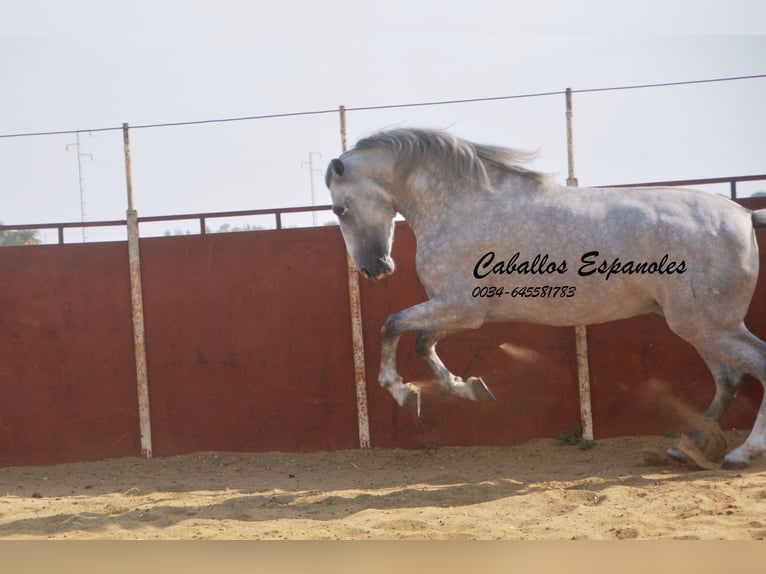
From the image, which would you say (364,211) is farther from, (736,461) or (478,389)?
(736,461)

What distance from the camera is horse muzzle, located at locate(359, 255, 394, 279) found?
633 centimetres

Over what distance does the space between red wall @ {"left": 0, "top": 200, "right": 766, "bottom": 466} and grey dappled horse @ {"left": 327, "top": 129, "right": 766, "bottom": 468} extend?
1.18m

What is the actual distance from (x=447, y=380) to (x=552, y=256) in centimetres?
104

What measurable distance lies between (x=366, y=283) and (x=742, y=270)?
286 centimetres

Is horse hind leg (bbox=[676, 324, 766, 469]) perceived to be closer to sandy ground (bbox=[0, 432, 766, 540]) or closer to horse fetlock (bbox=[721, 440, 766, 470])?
horse fetlock (bbox=[721, 440, 766, 470])

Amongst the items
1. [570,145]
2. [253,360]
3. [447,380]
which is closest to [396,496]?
[447,380]

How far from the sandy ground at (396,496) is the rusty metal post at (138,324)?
0.86ft

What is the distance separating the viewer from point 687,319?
6027 mm

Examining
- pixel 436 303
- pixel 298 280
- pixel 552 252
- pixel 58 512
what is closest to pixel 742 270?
pixel 552 252

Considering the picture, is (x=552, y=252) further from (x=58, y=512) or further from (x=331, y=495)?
(x=58, y=512)

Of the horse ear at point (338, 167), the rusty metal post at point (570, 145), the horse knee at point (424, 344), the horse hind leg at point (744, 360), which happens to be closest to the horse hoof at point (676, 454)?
the horse hind leg at point (744, 360)

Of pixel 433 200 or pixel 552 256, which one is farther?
pixel 433 200

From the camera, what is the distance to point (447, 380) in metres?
6.10

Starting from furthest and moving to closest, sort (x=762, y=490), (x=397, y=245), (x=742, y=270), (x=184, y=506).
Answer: (x=397, y=245) < (x=742, y=270) < (x=184, y=506) < (x=762, y=490)
